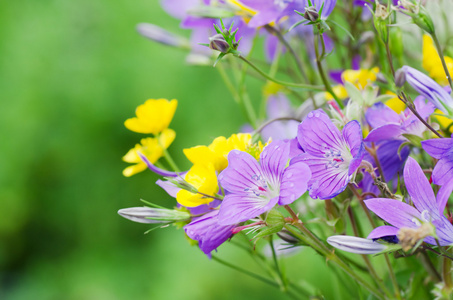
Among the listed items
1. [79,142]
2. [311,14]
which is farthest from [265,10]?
[79,142]

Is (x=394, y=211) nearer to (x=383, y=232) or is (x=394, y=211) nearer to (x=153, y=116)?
(x=383, y=232)

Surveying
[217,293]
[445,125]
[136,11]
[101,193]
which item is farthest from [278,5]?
[136,11]

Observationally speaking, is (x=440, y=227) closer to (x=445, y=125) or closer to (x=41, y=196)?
(x=445, y=125)

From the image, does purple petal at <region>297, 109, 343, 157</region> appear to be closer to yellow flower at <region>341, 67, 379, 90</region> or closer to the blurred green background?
yellow flower at <region>341, 67, 379, 90</region>

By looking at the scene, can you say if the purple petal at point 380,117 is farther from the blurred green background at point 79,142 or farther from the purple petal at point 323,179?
the blurred green background at point 79,142

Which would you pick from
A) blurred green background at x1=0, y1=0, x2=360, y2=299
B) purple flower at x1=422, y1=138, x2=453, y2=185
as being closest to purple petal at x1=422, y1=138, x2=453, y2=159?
purple flower at x1=422, y1=138, x2=453, y2=185

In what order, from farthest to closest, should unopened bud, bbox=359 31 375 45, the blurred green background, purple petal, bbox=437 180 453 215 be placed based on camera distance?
the blurred green background
unopened bud, bbox=359 31 375 45
purple petal, bbox=437 180 453 215

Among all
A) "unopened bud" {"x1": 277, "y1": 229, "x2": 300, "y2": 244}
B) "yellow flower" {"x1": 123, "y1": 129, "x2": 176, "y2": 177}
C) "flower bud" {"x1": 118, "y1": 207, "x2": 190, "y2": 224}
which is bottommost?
"unopened bud" {"x1": 277, "y1": 229, "x2": 300, "y2": 244}

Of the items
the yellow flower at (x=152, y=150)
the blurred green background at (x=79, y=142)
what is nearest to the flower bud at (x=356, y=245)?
the yellow flower at (x=152, y=150)
